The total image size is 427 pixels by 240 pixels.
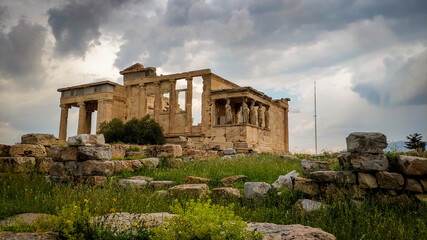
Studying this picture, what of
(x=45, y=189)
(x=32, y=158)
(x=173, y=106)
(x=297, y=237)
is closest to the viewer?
(x=297, y=237)

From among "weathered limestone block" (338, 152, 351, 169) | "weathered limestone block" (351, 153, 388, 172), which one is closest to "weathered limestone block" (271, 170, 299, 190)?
"weathered limestone block" (338, 152, 351, 169)

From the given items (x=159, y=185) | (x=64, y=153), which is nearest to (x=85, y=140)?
(x=64, y=153)

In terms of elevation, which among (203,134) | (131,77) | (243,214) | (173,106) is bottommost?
(243,214)

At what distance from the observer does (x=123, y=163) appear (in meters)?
11.7

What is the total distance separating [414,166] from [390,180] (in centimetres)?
48

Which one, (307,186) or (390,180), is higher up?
(390,180)

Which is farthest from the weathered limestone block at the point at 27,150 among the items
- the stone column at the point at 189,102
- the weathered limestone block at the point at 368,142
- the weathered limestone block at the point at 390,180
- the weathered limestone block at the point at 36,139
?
the stone column at the point at 189,102

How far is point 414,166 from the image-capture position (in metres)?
6.30

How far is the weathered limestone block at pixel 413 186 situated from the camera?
6.30m

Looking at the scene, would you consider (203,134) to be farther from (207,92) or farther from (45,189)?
(45,189)

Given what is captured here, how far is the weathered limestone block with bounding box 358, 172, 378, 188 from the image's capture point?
21.9ft

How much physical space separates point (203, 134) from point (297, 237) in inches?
877

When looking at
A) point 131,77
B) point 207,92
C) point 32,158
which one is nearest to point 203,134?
point 207,92

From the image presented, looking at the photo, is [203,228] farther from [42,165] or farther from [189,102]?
[189,102]
